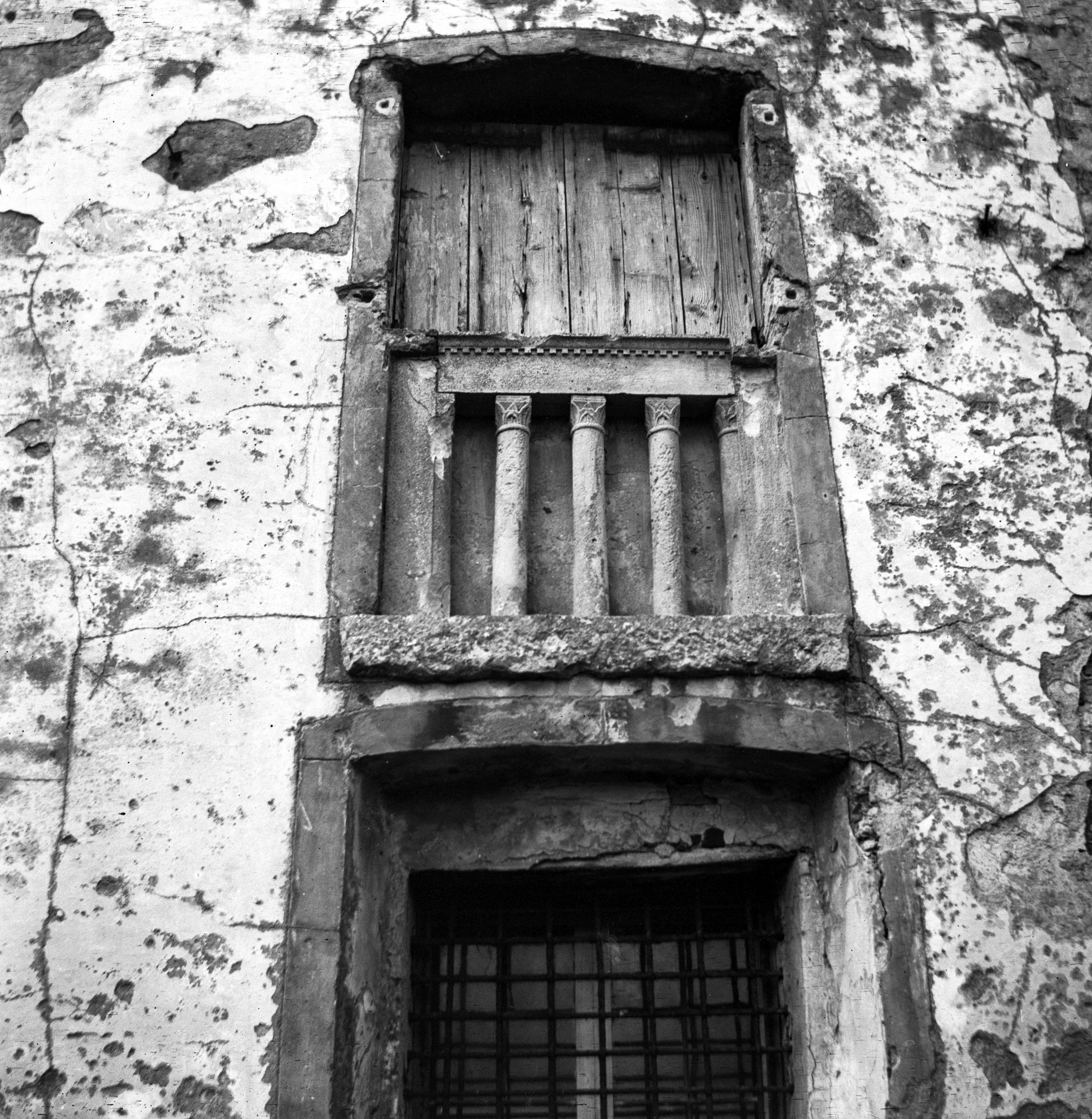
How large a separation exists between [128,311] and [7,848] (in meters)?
1.66

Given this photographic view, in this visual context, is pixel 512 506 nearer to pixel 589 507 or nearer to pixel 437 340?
pixel 589 507

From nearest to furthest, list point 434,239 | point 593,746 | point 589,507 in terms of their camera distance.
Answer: point 593,746 < point 589,507 < point 434,239

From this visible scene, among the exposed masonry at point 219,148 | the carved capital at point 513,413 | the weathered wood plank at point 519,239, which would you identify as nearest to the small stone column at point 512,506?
the carved capital at point 513,413

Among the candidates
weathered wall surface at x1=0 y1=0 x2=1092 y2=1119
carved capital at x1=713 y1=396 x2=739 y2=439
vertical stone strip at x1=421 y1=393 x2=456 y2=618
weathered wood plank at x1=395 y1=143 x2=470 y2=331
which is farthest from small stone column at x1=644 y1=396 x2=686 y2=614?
weathered wood plank at x1=395 y1=143 x2=470 y2=331

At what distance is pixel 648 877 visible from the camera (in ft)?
11.1

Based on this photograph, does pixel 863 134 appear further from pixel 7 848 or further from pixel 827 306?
pixel 7 848

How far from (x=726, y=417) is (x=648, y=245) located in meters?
0.79

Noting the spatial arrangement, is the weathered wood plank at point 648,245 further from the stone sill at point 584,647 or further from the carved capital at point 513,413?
the stone sill at point 584,647

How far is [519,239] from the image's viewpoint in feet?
13.2

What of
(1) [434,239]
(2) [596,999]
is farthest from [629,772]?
(1) [434,239]

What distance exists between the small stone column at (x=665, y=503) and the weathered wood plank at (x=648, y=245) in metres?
0.39

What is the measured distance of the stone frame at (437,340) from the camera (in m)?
3.36

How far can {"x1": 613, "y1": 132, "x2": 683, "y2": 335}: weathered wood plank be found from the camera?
12.9 ft

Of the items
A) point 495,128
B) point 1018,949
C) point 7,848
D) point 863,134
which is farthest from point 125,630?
point 863,134
